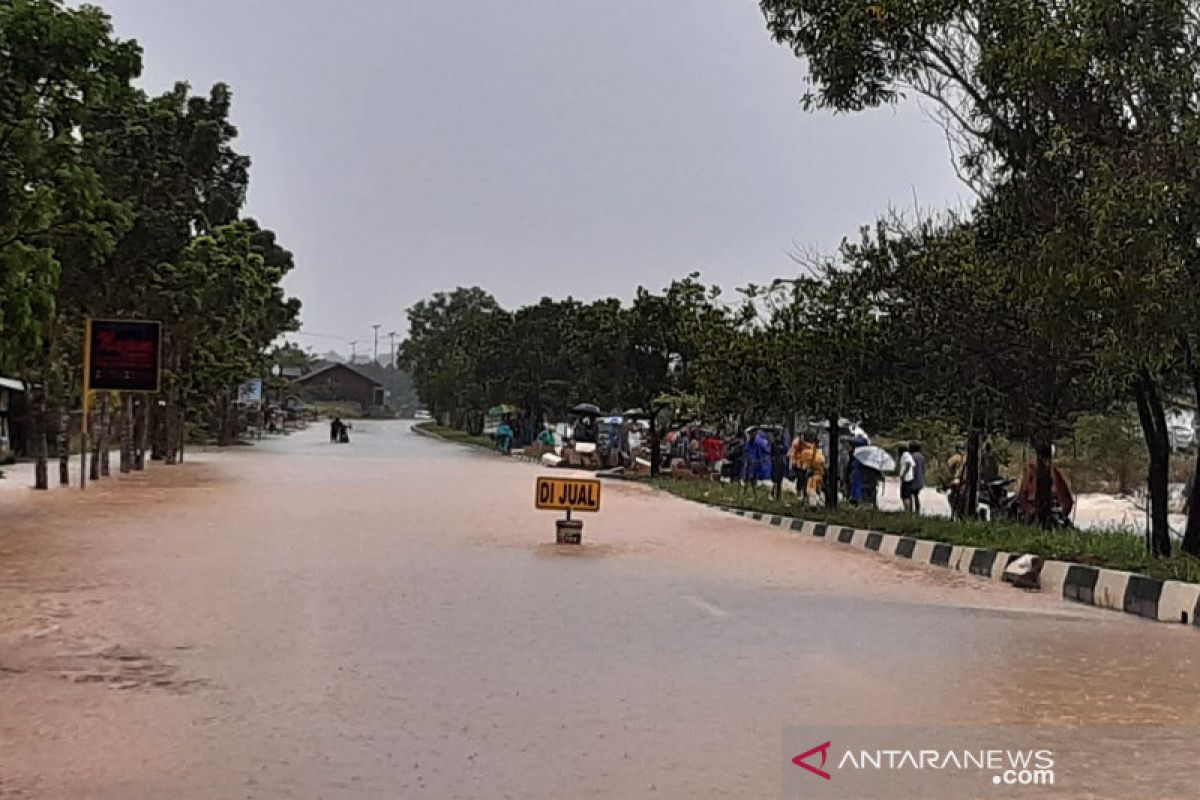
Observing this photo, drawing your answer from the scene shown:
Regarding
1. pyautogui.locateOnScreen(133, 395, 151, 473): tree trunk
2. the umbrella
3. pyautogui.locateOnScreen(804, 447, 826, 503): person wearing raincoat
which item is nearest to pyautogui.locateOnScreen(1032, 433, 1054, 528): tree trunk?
the umbrella

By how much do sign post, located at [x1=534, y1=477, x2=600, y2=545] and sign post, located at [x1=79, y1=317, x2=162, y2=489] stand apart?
15063 millimetres

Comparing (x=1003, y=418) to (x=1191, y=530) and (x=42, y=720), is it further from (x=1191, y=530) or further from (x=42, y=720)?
(x=42, y=720)

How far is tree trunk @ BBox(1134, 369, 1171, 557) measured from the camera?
14297 millimetres

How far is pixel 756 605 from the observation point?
39.5 feet

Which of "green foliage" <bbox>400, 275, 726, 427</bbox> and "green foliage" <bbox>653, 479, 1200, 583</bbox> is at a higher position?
"green foliage" <bbox>400, 275, 726, 427</bbox>

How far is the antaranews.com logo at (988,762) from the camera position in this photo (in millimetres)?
6105

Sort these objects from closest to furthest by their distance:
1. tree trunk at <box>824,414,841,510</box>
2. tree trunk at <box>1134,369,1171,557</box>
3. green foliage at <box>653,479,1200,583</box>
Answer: green foliage at <box>653,479,1200,583</box> < tree trunk at <box>1134,369,1171,557</box> < tree trunk at <box>824,414,841,510</box>

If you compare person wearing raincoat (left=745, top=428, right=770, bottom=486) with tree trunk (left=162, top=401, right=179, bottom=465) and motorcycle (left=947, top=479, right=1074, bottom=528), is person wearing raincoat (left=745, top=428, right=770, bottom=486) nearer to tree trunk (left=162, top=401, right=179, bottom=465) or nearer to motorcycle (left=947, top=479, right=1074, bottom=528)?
motorcycle (left=947, top=479, right=1074, bottom=528)

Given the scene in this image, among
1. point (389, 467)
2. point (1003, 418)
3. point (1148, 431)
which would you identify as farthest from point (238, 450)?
point (1148, 431)

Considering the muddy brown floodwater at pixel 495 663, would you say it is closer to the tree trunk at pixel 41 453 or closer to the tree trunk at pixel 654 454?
the tree trunk at pixel 41 453

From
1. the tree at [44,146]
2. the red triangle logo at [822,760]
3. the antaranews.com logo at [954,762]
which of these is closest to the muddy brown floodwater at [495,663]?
the red triangle logo at [822,760]

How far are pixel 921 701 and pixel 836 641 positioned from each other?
2.18 m

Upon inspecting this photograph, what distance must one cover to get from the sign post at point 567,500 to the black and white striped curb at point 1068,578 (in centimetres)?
372

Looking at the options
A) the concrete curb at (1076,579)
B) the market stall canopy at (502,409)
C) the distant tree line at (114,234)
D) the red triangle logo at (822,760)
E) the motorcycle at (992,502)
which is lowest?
the red triangle logo at (822,760)
